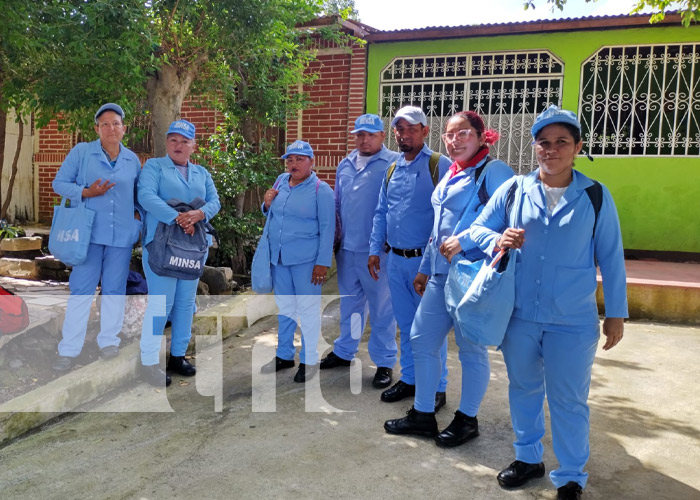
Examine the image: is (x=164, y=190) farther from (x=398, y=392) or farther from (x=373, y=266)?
(x=398, y=392)

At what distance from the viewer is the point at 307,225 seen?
14.9ft

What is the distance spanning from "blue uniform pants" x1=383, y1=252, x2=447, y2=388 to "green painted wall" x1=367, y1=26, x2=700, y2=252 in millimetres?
5536

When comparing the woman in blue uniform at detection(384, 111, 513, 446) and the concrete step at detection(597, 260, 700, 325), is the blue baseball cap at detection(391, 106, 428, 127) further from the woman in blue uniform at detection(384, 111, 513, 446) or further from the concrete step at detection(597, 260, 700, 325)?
the concrete step at detection(597, 260, 700, 325)

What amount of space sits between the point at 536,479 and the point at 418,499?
25.7 inches

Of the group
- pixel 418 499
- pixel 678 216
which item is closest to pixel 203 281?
pixel 418 499

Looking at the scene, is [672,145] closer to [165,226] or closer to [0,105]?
[165,226]

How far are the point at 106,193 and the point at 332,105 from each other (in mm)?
5851

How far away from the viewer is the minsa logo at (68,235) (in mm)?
4219

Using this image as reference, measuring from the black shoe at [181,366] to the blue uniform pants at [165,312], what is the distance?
4cm

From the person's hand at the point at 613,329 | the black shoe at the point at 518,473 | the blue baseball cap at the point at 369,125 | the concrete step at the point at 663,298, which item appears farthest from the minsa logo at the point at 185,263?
Result: the concrete step at the point at 663,298

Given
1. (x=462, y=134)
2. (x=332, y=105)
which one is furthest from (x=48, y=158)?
(x=462, y=134)

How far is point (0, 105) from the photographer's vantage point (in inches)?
215

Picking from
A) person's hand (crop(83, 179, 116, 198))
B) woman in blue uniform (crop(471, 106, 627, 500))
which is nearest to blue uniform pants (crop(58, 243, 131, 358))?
person's hand (crop(83, 179, 116, 198))

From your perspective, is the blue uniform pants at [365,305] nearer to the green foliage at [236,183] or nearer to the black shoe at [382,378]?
the black shoe at [382,378]
